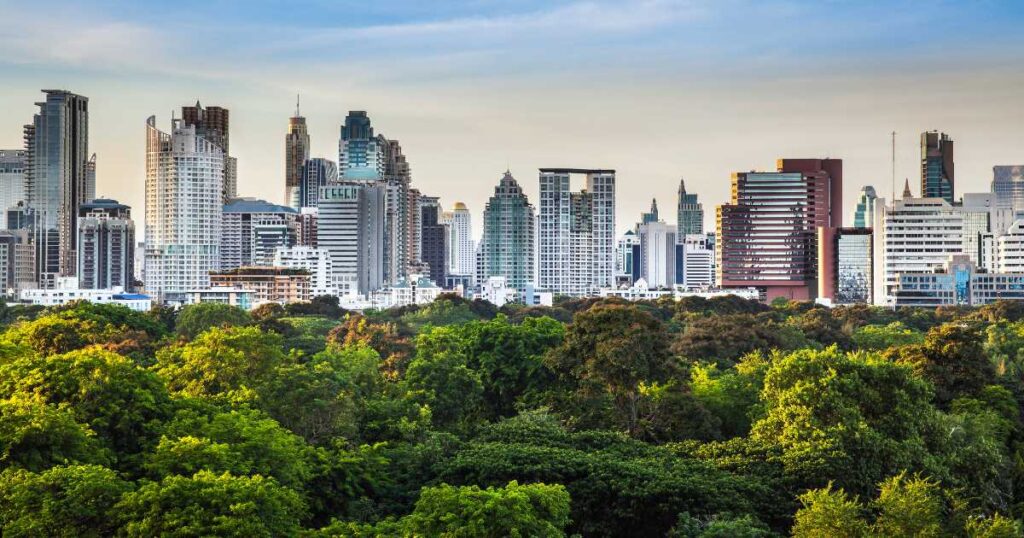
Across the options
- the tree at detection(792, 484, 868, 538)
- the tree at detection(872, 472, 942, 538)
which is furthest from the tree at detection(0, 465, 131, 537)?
the tree at detection(872, 472, 942, 538)

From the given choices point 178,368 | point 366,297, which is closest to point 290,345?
point 178,368

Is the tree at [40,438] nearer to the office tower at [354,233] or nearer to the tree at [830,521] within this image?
the tree at [830,521]

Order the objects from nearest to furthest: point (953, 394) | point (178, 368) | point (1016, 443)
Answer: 1. point (178, 368)
2. point (1016, 443)
3. point (953, 394)

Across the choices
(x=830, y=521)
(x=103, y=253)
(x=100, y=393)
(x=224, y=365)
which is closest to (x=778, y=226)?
(x=103, y=253)

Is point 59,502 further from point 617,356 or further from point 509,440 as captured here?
point 617,356

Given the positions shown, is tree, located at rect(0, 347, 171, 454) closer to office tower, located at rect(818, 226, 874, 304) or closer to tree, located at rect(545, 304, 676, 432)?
tree, located at rect(545, 304, 676, 432)

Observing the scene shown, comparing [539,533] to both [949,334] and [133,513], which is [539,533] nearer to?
[133,513]

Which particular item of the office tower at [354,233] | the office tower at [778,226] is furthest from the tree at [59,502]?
the office tower at [778,226]
